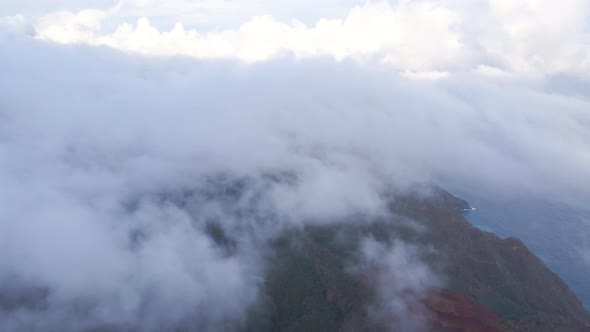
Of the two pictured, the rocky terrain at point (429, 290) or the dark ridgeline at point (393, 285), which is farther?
the dark ridgeline at point (393, 285)

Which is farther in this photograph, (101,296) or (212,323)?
(101,296)

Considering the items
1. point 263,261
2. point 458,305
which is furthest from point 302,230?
point 458,305

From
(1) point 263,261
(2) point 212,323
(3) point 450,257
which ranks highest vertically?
(3) point 450,257

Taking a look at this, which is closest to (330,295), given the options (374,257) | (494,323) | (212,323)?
(374,257)

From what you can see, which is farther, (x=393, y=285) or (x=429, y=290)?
(x=393, y=285)

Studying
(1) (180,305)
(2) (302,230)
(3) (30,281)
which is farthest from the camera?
(2) (302,230)

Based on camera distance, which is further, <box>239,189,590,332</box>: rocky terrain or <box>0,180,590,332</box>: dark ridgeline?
<box>0,180,590,332</box>: dark ridgeline

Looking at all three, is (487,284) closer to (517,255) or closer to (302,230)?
(517,255)

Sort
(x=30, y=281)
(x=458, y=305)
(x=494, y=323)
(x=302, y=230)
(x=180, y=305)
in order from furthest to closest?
(x=302, y=230) < (x=30, y=281) < (x=180, y=305) < (x=458, y=305) < (x=494, y=323)

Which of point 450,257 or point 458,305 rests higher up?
point 450,257

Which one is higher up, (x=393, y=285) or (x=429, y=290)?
(x=393, y=285)
